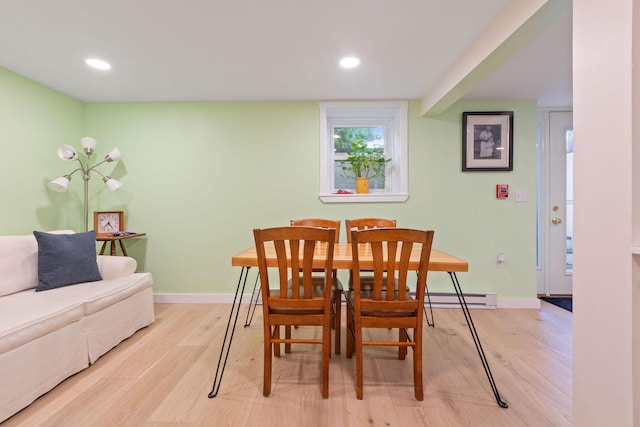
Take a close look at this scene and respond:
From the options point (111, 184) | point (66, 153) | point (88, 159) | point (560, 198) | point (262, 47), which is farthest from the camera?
point (560, 198)

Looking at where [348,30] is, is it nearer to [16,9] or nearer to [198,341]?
[16,9]

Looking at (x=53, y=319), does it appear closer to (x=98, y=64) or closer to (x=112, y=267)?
(x=112, y=267)

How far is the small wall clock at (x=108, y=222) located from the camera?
2.94 meters

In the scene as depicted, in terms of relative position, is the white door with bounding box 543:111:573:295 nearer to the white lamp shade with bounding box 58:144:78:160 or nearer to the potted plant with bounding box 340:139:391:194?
the potted plant with bounding box 340:139:391:194

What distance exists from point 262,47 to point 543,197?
3.41 meters

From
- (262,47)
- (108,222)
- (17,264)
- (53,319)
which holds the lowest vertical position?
(53,319)

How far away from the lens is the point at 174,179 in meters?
3.11

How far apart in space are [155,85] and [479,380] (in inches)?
136

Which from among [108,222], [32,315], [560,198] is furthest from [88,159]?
[560,198]

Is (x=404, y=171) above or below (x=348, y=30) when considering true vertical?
below

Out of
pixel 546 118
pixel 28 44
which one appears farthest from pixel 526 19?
pixel 28 44

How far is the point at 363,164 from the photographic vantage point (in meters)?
3.17

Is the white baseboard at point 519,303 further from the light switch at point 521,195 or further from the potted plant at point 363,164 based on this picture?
the potted plant at point 363,164

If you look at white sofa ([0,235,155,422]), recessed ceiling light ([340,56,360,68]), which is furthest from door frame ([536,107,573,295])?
white sofa ([0,235,155,422])
